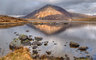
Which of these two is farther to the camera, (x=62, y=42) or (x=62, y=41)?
(x=62, y=41)

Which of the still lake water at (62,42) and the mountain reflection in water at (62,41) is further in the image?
the mountain reflection in water at (62,41)

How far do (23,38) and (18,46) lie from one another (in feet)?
37.1

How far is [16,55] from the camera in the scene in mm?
13930

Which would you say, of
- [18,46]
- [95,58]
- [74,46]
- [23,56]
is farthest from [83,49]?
[23,56]

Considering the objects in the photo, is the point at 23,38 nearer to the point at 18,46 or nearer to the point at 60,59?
the point at 18,46

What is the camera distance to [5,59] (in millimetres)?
13930

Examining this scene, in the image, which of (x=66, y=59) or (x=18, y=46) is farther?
(x=18, y=46)

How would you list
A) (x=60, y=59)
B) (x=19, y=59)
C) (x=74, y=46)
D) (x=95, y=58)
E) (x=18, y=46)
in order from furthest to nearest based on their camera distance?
(x=74, y=46)
(x=18, y=46)
(x=95, y=58)
(x=60, y=59)
(x=19, y=59)

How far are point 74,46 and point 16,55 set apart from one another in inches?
817

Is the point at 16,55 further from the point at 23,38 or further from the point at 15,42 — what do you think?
the point at 23,38

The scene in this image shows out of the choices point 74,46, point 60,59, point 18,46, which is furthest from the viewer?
point 74,46

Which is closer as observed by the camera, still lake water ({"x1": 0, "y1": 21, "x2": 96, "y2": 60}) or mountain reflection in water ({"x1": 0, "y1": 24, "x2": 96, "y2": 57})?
still lake water ({"x1": 0, "y1": 21, "x2": 96, "y2": 60})

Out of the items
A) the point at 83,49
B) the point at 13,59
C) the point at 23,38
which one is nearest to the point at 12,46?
the point at 23,38

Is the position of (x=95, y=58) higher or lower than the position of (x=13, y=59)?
lower
